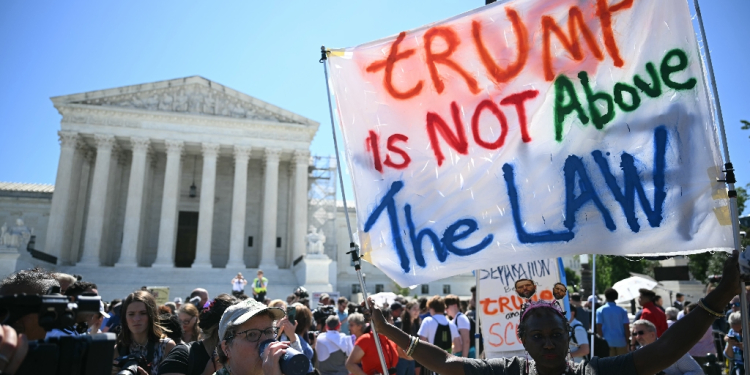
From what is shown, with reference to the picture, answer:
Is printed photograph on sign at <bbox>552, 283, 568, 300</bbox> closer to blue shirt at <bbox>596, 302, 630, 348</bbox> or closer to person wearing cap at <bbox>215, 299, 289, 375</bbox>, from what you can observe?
person wearing cap at <bbox>215, 299, 289, 375</bbox>

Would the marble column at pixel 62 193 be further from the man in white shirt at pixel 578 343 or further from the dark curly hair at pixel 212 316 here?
the man in white shirt at pixel 578 343

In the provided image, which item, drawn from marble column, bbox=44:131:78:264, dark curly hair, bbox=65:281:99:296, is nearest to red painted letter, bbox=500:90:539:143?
dark curly hair, bbox=65:281:99:296

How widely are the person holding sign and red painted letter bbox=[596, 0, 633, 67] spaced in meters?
1.54

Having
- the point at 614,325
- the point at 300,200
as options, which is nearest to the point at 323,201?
the point at 300,200

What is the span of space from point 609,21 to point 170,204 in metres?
32.1

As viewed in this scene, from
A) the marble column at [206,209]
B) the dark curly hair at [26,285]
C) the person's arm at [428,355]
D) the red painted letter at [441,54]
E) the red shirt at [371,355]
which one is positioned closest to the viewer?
the person's arm at [428,355]

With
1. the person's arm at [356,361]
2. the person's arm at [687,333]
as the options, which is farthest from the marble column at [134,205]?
the person's arm at [687,333]

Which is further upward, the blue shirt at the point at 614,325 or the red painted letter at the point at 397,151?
the red painted letter at the point at 397,151

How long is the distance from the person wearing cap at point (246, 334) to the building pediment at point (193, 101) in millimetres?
31778

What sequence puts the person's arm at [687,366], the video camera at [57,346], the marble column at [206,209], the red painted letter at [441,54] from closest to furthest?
1. the video camera at [57,346]
2. the red painted letter at [441,54]
3. the person's arm at [687,366]
4. the marble column at [206,209]

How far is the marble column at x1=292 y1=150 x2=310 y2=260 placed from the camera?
3328 cm

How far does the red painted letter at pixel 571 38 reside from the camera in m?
3.49

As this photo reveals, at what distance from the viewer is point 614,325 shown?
802 centimetres

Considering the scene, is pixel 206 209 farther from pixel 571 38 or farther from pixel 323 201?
pixel 571 38
